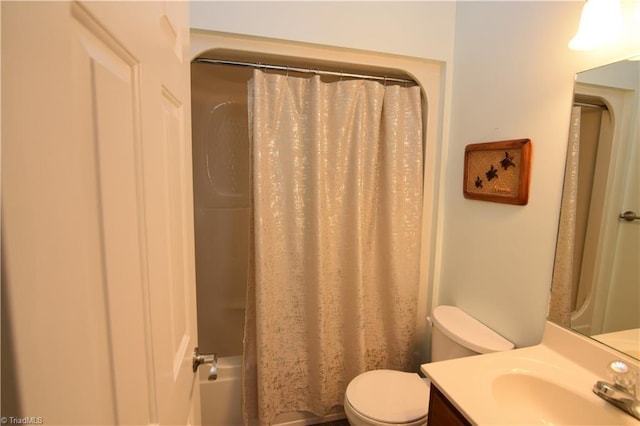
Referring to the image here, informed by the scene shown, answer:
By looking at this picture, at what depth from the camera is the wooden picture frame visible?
4.00 ft

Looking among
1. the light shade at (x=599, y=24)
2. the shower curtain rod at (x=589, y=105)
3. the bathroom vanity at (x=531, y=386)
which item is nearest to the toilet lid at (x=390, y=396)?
the bathroom vanity at (x=531, y=386)

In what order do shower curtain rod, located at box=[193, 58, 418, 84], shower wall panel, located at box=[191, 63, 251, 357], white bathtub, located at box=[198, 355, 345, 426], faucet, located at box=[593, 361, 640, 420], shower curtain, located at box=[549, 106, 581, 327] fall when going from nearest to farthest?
faucet, located at box=[593, 361, 640, 420]
shower curtain, located at box=[549, 106, 581, 327]
shower curtain rod, located at box=[193, 58, 418, 84]
white bathtub, located at box=[198, 355, 345, 426]
shower wall panel, located at box=[191, 63, 251, 357]

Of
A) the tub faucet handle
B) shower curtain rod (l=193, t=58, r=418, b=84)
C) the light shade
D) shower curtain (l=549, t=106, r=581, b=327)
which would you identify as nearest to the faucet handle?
shower curtain (l=549, t=106, r=581, b=327)

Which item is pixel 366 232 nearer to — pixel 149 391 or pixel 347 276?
pixel 347 276

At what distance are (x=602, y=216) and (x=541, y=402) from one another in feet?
2.15

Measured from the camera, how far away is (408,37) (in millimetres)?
1547

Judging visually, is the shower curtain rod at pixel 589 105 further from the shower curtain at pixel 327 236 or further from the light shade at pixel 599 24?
the shower curtain at pixel 327 236

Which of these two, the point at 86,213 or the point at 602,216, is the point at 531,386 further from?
the point at 86,213

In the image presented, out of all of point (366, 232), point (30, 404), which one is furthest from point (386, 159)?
point (30, 404)

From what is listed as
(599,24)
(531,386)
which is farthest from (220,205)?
(599,24)


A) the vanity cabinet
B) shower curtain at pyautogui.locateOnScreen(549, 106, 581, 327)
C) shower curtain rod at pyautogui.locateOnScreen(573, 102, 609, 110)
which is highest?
shower curtain rod at pyautogui.locateOnScreen(573, 102, 609, 110)

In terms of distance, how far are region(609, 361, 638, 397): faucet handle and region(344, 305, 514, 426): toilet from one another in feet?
1.36

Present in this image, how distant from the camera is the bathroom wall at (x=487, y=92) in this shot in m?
1.12

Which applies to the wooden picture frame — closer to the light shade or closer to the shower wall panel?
the light shade
